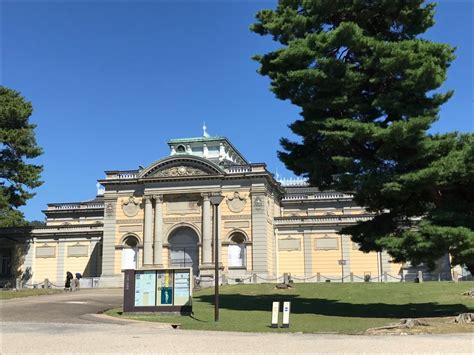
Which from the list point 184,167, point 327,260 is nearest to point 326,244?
point 327,260

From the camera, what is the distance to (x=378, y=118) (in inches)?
842

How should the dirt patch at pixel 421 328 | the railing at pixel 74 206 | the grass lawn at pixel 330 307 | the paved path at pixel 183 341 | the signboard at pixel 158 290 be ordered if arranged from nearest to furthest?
the paved path at pixel 183 341
the dirt patch at pixel 421 328
the grass lawn at pixel 330 307
the signboard at pixel 158 290
the railing at pixel 74 206

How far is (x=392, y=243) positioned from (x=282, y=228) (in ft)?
106

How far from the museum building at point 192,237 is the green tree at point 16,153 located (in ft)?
24.6

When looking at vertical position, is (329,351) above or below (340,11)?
below

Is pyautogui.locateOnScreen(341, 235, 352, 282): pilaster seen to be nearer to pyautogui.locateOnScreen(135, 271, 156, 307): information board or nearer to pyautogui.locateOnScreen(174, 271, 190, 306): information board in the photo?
pyautogui.locateOnScreen(174, 271, 190, 306): information board

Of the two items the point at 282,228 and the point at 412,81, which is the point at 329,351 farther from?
the point at 282,228

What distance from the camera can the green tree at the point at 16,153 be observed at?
46094 millimetres

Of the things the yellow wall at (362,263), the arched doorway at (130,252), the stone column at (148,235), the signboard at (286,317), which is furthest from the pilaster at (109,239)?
the signboard at (286,317)

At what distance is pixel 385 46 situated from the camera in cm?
1981

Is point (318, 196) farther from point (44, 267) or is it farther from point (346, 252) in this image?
point (44, 267)

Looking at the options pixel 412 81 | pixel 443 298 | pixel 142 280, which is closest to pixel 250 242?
pixel 443 298

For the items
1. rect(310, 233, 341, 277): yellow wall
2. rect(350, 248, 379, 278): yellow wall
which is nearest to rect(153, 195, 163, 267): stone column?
rect(310, 233, 341, 277): yellow wall

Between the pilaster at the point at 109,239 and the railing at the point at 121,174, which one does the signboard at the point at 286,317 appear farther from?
the railing at the point at 121,174
